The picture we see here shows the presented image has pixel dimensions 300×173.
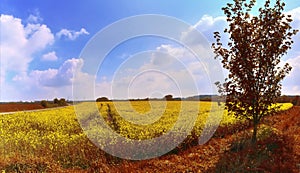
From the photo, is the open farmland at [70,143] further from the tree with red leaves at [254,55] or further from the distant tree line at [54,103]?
the distant tree line at [54,103]

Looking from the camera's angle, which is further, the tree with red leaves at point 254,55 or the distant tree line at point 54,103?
the distant tree line at point 54,103

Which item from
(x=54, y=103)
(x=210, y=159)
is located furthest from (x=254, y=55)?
(x=54, y=103)

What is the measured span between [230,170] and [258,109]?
3.19 meters

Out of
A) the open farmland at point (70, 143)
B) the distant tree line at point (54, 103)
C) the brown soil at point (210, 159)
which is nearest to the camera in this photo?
the brown soil at point (210, 159)

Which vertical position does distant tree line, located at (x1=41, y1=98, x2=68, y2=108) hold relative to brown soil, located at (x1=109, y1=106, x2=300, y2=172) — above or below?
above

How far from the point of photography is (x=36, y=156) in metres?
9.49

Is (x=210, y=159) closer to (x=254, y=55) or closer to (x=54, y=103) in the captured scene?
(x=254, y=55)

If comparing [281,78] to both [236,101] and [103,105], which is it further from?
[103,105]

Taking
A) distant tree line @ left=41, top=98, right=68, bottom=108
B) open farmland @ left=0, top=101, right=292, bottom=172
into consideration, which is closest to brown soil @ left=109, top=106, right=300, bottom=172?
open farmland @ left=0, top=101, right=292, bottom=172

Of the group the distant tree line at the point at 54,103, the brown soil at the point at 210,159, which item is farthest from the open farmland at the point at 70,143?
the distant tree line at the point at 54,103

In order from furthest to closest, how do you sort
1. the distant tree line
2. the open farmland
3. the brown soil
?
the distant tree line
the open farmland
the brown soil

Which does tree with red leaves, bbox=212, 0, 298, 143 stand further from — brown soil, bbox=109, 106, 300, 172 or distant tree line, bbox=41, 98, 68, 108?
distant tree line, bbox=41, 98, 68, 108

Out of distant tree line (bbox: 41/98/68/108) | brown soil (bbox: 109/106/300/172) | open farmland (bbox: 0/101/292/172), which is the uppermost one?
distant tree line (bbox: 41/98/68/108)

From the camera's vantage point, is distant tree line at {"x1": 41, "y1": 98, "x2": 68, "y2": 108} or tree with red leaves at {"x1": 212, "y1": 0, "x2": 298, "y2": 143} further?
distant tree line at {"x1": 41, "y1": 98, "x2": 68, "y2": 108}
